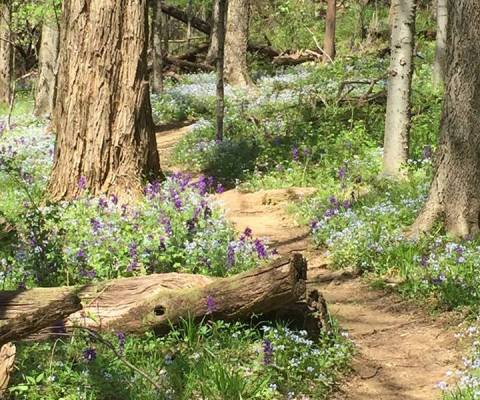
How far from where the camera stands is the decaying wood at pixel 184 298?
16.0 feet

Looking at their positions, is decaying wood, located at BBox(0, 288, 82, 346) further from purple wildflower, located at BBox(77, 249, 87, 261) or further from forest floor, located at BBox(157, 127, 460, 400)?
forest floor, located at BBox(157, 127, 460, 400)

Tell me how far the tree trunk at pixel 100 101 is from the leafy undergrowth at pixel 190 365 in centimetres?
390

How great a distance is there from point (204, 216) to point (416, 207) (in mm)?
2623

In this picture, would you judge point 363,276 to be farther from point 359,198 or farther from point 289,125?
point 289,125

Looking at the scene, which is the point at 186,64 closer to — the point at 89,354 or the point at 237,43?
the point at 237,43

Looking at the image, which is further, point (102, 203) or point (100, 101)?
point (100, 101)

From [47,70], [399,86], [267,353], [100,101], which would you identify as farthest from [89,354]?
[47,70]

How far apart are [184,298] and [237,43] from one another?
572 inches

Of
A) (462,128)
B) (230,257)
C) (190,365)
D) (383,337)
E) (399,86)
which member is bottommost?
(383,337)

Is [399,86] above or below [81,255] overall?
above

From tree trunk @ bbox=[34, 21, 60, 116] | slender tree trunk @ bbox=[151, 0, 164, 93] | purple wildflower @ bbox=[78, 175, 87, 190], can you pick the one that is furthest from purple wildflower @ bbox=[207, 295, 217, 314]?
slender tree trunk @ bbox=[151, 0, 164, 93]

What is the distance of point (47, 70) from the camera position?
696 inches

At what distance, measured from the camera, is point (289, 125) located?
44.0 ft

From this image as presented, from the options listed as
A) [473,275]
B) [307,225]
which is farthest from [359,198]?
[473,275]
